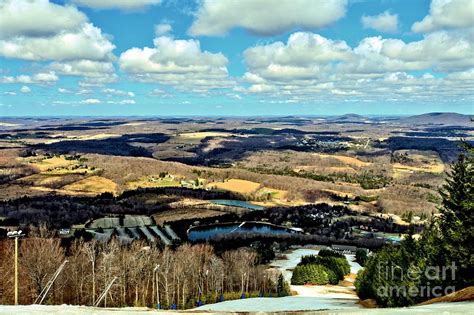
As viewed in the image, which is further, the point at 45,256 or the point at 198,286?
the point at 198,286

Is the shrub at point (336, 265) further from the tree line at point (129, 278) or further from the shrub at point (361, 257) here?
the shrub at point (361, 257)

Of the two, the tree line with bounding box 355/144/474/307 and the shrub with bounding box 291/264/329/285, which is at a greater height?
the tree line with bounding box 355/144/474/307

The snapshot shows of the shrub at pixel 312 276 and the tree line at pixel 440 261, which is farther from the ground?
the tree line at pixel 440 261

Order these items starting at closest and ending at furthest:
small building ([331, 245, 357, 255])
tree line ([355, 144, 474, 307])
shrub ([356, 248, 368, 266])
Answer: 1. tree line ([355, 144, 474, 307])
2. shrub ([356, 248, 368, 266])
3. small building ([331, 245, 357, 255])

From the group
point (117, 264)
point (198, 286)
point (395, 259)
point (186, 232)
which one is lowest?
point (186, 232)

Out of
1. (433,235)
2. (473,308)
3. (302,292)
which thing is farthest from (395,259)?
(302,292)

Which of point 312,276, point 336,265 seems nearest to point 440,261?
point 312,276

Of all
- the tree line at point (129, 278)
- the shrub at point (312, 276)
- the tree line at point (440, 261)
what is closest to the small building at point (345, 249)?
the shrub at point (312, 276)

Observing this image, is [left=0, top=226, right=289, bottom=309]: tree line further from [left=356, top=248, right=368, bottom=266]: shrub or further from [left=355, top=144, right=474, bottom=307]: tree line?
[left=356, top=248, right=368, bottom=266]: shrub

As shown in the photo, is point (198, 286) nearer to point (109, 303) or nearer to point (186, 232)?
point (109, 303)

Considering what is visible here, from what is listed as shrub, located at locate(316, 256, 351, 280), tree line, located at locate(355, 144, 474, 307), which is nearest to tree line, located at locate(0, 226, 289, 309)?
shrub, located at locate(316, 256, 351, 280)

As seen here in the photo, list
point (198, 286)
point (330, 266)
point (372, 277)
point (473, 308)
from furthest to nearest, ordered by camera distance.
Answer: point (330, 266) < point (198, 286) < point (372, 277) < point (473, 308)
